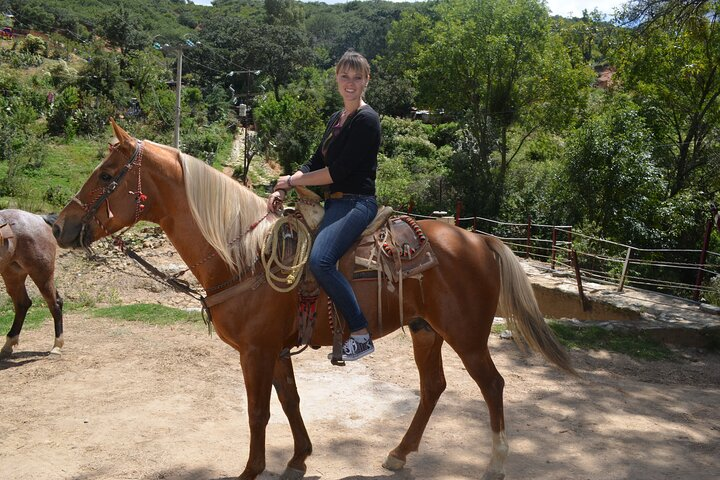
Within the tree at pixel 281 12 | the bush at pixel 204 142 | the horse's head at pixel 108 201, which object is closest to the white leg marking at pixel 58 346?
the horse's head at pixel 108 201

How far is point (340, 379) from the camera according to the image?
5.75m

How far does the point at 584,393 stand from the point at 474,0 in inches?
937

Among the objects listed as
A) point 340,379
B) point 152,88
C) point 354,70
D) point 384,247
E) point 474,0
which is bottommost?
point 340,379

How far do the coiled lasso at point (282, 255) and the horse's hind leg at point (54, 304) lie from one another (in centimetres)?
450

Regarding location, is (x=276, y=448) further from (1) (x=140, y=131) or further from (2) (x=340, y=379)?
(1) (x=140, y=131)

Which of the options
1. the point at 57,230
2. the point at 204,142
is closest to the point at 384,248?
the point at 57,230

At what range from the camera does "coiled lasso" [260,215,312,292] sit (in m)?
3.31

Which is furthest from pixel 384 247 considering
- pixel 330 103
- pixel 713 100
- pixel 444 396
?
pixel 330 103

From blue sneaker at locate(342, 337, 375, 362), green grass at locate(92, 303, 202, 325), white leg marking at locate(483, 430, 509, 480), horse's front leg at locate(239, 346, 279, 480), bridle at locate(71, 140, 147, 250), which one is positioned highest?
bridle at locate(71, 140, 147, 250)

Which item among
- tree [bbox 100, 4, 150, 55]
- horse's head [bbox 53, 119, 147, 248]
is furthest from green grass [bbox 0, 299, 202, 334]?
tree [bbox 100, 4, 150, 55]

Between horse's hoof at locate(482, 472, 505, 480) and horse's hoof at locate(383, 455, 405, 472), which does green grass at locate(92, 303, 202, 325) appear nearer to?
horse's hoof at locate(383, 455, 405, 472)

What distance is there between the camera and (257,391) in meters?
3.37

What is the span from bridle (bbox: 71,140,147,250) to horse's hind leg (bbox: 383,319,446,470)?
79.8 inches

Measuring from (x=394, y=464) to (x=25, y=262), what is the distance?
5.34 metres
